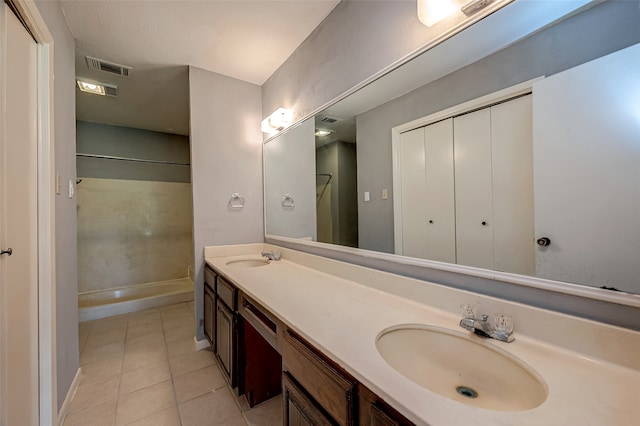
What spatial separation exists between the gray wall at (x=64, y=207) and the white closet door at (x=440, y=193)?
75.9 inches

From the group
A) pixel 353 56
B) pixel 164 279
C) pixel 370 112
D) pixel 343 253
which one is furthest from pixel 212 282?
pixel 164 279

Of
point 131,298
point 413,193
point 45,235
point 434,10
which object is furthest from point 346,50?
point 131,298

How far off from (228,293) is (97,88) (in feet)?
8.29

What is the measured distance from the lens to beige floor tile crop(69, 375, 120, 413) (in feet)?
5.13

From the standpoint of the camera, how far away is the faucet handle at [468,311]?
87cm

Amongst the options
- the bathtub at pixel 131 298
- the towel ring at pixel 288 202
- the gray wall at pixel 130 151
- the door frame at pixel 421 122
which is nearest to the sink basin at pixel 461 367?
the door frame at pixel 421 122

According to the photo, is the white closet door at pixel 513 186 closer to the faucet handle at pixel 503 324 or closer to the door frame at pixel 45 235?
the faucet handle at pixel 503 324

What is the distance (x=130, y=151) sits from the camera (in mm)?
3676

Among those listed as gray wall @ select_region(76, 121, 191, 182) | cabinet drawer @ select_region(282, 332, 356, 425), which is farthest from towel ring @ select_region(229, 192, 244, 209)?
gray wall @ select_region(76, 121, 191, 182)

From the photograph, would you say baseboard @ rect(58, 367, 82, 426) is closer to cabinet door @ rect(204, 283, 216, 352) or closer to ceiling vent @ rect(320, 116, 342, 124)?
cabinet door @ rect(204, 283, 216, 352)

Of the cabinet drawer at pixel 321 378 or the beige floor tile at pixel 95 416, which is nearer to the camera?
the cabinet drawer at pixel 321 378

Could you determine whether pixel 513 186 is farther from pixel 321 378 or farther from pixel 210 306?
pixel 210 306

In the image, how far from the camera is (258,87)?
2.50 meters

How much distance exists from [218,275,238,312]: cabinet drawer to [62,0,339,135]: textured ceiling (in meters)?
1.68
